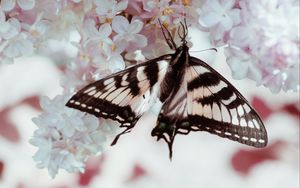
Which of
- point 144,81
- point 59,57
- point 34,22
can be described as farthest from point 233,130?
point 59,57

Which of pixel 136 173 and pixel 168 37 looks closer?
pixel 168 37

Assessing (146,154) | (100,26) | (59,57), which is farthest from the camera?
(146,154)

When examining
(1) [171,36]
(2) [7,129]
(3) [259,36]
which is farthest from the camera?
(2) [7,129]

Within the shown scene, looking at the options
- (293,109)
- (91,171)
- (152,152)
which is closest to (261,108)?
(293,109)

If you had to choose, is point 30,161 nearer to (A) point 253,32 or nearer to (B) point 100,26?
(B) point 100,26

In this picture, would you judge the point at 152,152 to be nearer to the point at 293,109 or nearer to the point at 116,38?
the point at 293,109

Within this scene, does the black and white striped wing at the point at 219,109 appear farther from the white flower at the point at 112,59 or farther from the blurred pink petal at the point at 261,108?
the blurred pink petal at the point at 261,108

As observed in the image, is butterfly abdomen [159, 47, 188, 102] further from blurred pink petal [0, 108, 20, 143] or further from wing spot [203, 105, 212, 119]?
blurred pink petal [0, 108, 20, 143]
